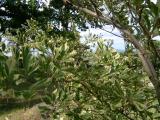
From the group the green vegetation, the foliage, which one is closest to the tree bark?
the green vegetation

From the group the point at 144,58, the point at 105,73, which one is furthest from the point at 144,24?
the point at 105,73

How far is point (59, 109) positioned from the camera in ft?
6.44

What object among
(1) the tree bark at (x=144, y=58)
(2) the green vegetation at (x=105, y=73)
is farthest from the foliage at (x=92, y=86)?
(1) the tree bark at (x=144, y=58)

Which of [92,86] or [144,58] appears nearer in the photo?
[144,58]

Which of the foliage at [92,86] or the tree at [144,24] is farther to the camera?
the foliage at [92,86]

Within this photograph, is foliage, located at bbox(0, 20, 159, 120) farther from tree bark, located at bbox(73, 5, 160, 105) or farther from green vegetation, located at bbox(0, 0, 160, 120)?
tree bark, located at bbox(73, 5, 160, 105)

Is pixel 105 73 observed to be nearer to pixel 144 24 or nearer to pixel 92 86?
pixel 92 86

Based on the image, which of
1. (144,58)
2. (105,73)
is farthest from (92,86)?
(144,58)

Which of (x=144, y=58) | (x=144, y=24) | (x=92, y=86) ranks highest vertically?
(x=144, y=24)

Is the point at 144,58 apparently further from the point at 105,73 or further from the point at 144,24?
the point at 105,73

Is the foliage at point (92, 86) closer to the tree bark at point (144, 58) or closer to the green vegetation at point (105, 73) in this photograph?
Result: the green vegetation at point (105, 73)

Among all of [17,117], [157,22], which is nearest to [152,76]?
[157,22]

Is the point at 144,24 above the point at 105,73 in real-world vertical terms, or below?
above

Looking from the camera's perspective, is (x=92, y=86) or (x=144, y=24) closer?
(x=144, y=24)
